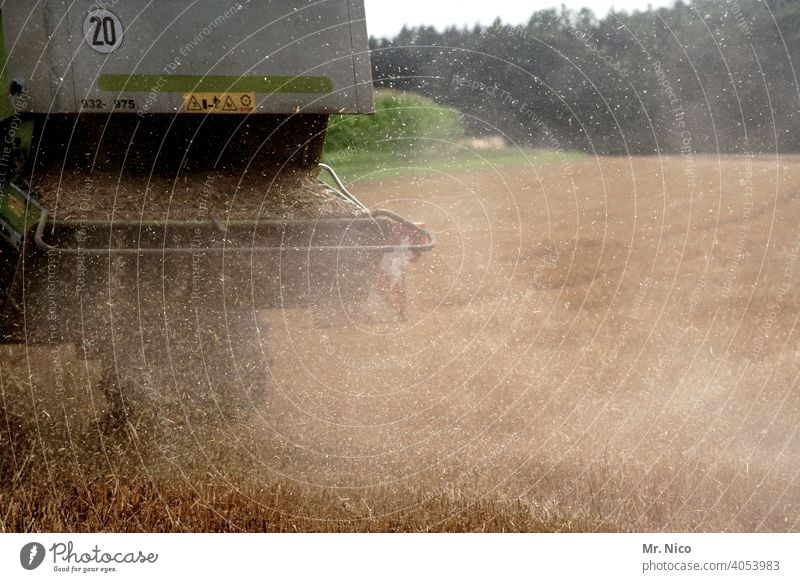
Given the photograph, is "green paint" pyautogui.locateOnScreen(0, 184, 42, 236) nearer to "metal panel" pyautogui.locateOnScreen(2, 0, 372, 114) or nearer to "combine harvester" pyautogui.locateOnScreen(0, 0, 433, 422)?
"combine harvester" pyautogui.locateOnScreen(0, 0, 433, 422)

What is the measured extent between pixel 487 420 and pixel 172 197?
2.28 metres

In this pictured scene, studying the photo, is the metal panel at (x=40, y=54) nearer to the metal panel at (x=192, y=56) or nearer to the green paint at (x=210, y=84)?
the metal panel at (x=192, y=56)

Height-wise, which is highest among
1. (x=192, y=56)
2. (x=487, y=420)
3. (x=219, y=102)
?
(x=192, y=56)

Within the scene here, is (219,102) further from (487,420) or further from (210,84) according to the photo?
(487,420)

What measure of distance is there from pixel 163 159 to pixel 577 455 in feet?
8.93

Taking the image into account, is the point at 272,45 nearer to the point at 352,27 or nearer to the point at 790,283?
the point at 352,27

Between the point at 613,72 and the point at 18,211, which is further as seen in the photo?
the point at 613,72

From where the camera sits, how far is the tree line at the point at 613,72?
4992 mm

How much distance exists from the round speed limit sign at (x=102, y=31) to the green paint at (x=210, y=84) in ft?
0.48

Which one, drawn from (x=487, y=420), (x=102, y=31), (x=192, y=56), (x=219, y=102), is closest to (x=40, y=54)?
(x=102, y=31)

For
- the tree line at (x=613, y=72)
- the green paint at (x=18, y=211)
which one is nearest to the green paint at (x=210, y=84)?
the tree line at (x=613, y=72)

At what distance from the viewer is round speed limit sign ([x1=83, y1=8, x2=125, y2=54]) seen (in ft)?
15.3

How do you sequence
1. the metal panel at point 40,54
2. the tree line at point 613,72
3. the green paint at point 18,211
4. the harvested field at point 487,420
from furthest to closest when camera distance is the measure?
1. the tree line at point 613,72
2. the green paint at point 18,211
3. the metal panel at point 40,54
4. the harvested field at point 487,420

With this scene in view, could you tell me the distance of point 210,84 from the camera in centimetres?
482
